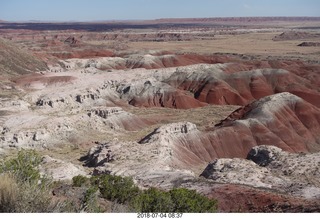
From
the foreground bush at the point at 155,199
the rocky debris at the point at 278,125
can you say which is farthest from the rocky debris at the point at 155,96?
the foreground bush at the point at 155,199

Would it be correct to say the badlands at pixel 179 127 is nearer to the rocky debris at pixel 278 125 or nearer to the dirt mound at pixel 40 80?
the rocky debris at pixel 278 125

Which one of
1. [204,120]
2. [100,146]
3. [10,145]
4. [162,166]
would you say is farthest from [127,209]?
[204,120]

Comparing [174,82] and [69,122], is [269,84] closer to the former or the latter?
[174,82]

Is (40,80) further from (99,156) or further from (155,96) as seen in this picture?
(99,156)

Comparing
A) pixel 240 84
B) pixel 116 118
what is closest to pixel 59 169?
pixel 116 118

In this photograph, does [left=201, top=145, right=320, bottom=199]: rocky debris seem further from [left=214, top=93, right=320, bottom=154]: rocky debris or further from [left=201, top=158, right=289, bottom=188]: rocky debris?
[left=214, top=93, right=320, bottom=154]: rocky debris

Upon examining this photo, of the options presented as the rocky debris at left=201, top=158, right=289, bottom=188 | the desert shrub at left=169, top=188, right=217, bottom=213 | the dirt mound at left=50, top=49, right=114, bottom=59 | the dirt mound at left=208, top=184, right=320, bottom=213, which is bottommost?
the dirt mound at left=50, top=49, right=114, bottom=59

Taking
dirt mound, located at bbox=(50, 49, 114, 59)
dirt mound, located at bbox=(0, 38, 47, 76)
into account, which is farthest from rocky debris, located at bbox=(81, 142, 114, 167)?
dirt mound, located at bbox=(50, 49, 114, 59)

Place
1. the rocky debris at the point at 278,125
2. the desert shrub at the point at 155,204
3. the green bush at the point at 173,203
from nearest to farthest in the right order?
the desert shrub at the point at 155,204 < the green bush at the point at 173,203 < the rocky debris at the point at 278,125
